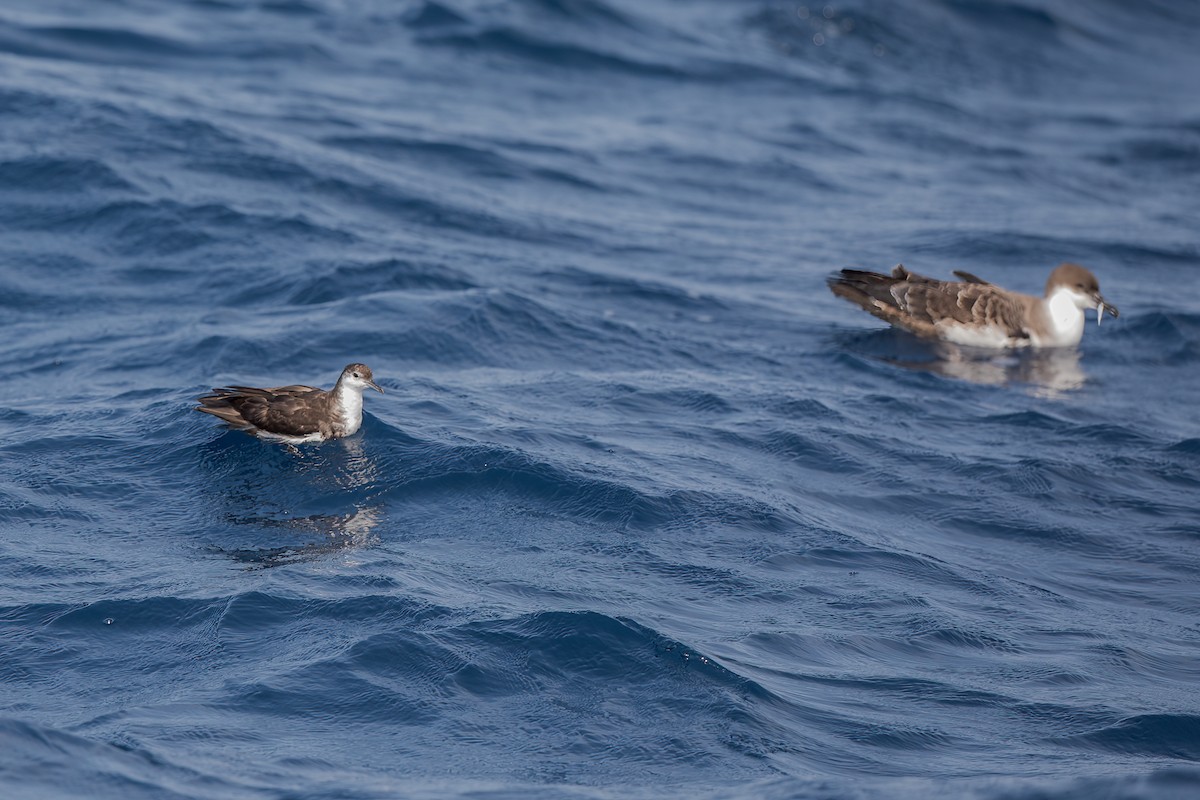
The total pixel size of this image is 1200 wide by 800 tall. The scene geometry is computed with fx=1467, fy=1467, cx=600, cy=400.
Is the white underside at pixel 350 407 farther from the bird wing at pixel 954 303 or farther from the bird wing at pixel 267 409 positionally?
the bird wing at pixel 954 303

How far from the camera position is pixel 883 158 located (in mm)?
23219

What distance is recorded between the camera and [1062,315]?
15883mm

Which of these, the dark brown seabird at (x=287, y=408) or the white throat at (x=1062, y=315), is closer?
the dark brown seabird at (x=287, y=408)

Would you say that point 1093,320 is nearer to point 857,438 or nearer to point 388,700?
point 857,438

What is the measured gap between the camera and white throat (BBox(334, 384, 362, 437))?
10922 mm

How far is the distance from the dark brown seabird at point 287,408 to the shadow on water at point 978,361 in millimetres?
6078

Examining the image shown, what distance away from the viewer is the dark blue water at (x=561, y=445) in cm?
782

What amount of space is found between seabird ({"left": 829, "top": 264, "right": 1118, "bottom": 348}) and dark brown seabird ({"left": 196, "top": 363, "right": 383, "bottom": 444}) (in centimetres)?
640

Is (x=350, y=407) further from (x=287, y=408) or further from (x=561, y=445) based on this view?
(x=561, y=445)

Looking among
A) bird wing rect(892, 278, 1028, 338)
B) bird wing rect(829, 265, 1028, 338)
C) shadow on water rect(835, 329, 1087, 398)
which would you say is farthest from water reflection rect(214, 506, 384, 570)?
bird wing rect(892, 278, 1028, 338)

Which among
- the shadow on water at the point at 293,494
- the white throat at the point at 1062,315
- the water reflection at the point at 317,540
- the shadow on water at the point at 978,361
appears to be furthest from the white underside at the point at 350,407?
the white throat at the point at 1062,315

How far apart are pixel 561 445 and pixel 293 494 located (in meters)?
2.33

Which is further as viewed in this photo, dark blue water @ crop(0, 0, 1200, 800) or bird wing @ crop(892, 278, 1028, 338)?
bird wing @ crop(892, 278, 1028, 338)

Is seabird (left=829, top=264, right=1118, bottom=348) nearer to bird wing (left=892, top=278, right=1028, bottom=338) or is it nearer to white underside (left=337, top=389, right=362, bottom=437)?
bird wing (left=892, top=278, right=1028, bottom=338)
